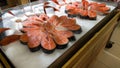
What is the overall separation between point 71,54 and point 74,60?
0.04 metres

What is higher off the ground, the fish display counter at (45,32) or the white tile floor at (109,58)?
the fish display counter at (45,32)

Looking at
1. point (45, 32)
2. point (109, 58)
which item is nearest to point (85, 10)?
point (45, 32)

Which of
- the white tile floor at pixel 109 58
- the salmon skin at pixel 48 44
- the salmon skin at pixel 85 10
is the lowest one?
the white tile floor at pixel 109 58

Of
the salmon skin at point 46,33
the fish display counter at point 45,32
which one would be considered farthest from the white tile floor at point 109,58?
the salmon skin at point 46,33

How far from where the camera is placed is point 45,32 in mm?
782

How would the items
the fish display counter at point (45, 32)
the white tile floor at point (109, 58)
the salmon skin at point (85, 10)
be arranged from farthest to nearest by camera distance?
the white tile floor at point (109, 58) → the salmon skin at point (85, 10) → the fish display counter at point (45, 32)

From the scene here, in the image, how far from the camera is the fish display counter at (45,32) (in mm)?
650

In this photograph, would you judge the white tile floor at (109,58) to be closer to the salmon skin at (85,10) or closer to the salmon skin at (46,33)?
the salmon skin at (85,10)

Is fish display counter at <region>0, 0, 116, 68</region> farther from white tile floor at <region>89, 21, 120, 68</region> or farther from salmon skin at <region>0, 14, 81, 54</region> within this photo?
white tile floor at <region>89, 21, 120, 68</region>

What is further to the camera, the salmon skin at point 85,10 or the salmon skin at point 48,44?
the salmon skin at point 85,10

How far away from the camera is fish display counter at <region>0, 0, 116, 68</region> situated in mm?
650

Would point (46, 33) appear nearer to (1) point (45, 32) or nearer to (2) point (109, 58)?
(1) point (45, 32)

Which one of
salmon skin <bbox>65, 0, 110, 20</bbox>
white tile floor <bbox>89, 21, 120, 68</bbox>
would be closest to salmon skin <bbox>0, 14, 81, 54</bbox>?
salmon skin <bbox>65, 0, 110, 20</bbox>

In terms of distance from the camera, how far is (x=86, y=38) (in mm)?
863
